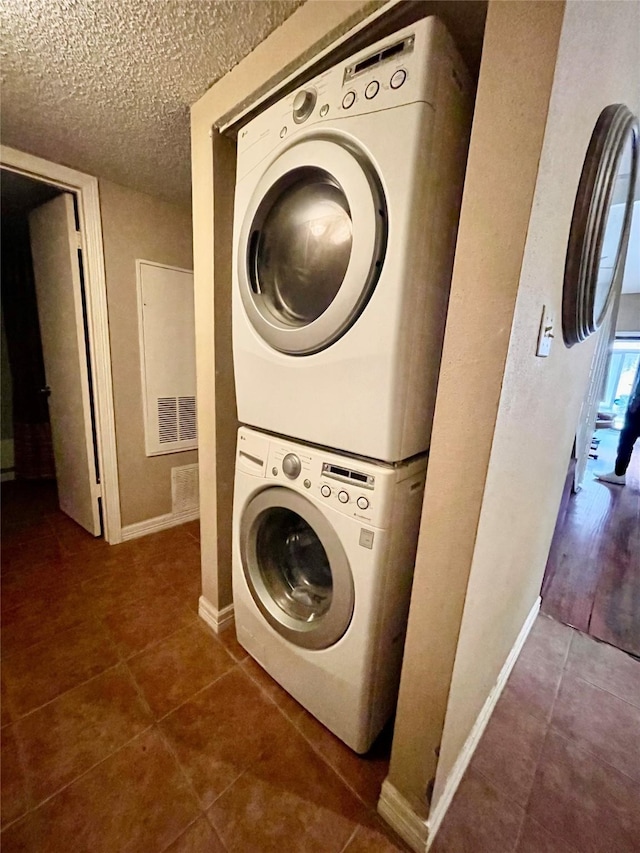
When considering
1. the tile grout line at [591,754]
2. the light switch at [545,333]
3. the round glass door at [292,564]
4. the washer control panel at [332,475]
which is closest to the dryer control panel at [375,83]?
the light switch at [545,333]

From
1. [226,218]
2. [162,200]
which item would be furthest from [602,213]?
[162,200]

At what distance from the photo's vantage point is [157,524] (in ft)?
7.23

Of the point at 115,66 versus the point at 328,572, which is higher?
the point at 115,66

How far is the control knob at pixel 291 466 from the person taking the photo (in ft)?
3.14

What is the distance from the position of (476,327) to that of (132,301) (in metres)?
1.95

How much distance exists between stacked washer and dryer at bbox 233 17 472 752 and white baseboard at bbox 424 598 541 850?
22 cm

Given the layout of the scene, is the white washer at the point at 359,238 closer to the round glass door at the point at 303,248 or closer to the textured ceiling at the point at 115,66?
the round glass door at the point at 303,248

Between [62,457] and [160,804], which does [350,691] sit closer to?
[160,804]

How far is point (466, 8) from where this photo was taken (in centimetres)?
72

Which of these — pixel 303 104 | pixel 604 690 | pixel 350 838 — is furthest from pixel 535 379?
pixel 604 690

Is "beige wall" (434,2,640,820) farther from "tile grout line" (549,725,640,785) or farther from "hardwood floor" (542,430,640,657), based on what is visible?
"hardwood floor" (542,430,640,657)

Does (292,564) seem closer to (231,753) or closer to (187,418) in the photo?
(231,753)

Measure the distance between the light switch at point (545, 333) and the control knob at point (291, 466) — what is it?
644mm

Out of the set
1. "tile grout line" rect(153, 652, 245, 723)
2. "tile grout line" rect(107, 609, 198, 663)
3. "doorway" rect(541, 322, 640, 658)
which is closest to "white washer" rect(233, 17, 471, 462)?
"tile grout line" rect(153, 652, 245, 723)
